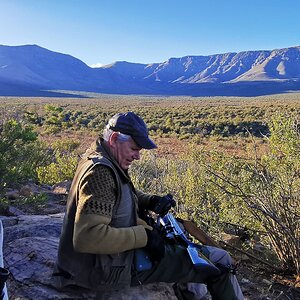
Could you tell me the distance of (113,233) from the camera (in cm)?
236

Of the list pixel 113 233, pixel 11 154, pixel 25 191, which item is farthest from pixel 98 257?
pixel 25 191

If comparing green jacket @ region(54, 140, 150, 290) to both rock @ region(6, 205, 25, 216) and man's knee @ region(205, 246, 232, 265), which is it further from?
rock @ region(6, 205, 25, 216)

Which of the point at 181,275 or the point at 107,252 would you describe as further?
the point at 181,275

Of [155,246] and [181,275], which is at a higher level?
[155,246]

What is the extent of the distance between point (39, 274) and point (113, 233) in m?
0.97

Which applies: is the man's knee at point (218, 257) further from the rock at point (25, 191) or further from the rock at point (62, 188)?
the rock at point (62, 188)

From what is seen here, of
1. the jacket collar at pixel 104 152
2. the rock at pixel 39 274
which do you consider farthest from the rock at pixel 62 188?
the jacket collar at pixel 104 152

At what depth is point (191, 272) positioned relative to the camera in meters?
2.68

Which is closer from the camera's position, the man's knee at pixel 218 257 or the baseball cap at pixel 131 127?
the baseball cap at pixel 131 127

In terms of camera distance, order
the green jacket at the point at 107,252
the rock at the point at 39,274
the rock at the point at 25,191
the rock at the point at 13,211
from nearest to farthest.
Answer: the green jacket at the point at 107,252, the rock at the point at 39,274, the rock at the point at 13,211, the rock at the point at 25,191

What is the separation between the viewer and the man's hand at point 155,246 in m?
2.57

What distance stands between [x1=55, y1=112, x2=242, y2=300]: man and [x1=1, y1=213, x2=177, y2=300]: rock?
11 centimetres

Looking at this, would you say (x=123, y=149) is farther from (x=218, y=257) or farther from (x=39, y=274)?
(x=39, y=274)

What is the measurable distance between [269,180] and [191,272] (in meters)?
1.87
